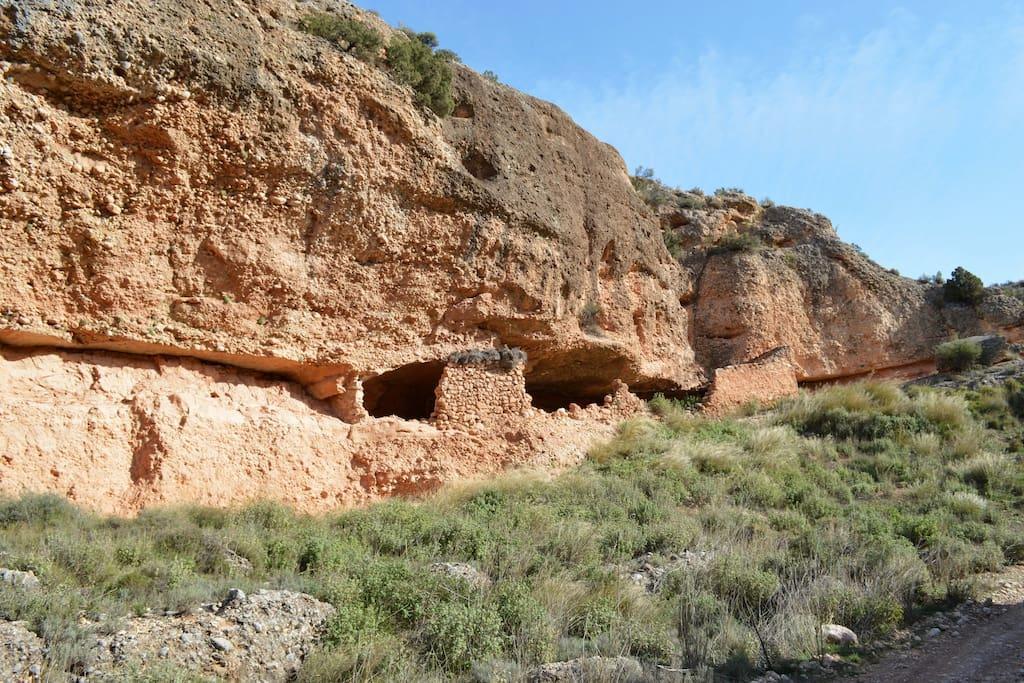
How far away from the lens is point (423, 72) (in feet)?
34.7

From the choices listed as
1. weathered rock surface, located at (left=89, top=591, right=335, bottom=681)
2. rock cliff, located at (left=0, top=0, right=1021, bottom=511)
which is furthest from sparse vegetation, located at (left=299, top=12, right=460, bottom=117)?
weathered rock surface, located at (left=89, top=591, right=335, bottom=681)

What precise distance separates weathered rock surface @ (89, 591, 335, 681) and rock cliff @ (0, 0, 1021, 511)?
3032 millimetres

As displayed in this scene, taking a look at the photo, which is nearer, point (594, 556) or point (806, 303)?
point (594, 556)

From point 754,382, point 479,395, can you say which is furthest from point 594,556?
point 754,382

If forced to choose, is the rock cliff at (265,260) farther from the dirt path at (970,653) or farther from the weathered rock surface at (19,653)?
the dirt path at (970,653)

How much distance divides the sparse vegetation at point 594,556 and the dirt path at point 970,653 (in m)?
0.35

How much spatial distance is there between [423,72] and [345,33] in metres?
1.14

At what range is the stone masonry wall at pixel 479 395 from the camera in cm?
1030

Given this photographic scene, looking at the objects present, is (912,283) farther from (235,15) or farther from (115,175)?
(115,175)

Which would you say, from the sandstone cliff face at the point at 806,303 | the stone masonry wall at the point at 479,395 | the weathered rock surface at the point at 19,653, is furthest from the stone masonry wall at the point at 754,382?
the weathered rock surface at the point at 19,653

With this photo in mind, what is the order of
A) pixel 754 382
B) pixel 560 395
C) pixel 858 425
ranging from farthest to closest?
pixel 754 382 < pixel 560 395 < pixel 858 425

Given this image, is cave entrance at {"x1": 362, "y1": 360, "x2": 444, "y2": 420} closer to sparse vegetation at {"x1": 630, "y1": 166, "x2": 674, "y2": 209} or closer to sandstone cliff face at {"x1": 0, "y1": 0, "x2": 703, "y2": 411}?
sandstone cliff face at {"x1": 0, "y1": 0, "x2": 703, "y2": 411}

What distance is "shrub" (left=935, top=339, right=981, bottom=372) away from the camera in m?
15.5

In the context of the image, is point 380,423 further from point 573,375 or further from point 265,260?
point 573,375
